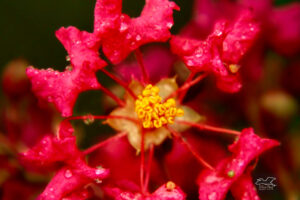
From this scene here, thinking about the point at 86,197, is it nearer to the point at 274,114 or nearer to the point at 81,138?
the point at 81,138

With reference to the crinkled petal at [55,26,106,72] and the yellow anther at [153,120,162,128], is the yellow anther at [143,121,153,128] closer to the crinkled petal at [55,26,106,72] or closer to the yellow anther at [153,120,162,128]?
the yellow anther at [153,120,162,128]

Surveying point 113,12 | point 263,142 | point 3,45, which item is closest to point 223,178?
point 263,142

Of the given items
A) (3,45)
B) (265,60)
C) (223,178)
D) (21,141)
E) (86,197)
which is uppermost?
(3,45)

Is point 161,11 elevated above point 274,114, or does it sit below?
above

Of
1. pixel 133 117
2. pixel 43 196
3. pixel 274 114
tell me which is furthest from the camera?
pixel 274 114

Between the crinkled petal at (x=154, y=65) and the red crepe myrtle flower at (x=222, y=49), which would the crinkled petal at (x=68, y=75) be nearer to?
the red crepe myrtle flower at (x=222, y=49)

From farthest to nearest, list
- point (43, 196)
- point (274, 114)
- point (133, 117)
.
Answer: point (274, 114) → point (133, 117) → point (43, 196)
